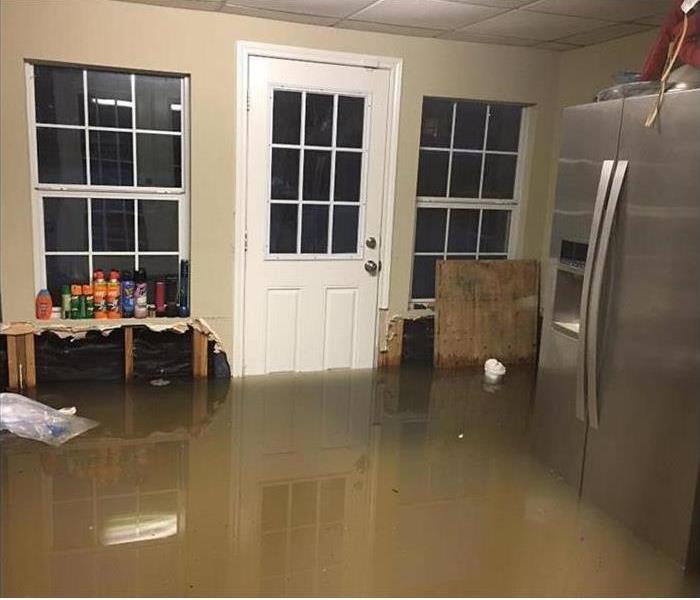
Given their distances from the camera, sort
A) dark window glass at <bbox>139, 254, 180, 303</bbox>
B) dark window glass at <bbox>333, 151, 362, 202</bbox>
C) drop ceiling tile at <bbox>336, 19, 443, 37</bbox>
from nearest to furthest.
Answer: drop ceiling tile at <bbox>336, 19, 443, 37</bbox>
dark window glass at <bbox>139, 254, 180, 303</bbox>
dark window glass at <bbox>333, 151, 362, 202</bbox>

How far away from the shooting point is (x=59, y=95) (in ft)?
13.0

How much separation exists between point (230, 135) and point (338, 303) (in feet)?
4.32

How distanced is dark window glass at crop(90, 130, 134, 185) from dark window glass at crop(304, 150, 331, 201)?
3.57 ft

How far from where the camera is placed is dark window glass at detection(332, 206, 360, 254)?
4555mm

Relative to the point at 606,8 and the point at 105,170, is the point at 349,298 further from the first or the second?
the point at 606,8

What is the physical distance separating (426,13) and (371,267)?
1.65m

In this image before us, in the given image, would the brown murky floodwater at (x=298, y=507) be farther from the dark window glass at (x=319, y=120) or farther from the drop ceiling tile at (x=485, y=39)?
the drop ceiling tile at (x=485, y=39)

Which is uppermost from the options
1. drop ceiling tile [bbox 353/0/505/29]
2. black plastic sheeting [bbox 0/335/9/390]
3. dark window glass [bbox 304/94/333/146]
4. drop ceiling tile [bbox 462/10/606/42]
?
drop ceiling tile [bbox 462/10/606/42]

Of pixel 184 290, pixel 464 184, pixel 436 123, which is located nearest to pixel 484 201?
pixel 464 184

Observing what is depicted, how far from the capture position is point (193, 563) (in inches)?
96.0

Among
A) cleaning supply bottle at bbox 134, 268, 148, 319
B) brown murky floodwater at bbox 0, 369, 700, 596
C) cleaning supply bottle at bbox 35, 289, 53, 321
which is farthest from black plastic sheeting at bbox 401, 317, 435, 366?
cleaning supply bottle at bbox 35, 289, 53, 321

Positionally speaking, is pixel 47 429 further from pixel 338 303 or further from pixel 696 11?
pixel 696 11

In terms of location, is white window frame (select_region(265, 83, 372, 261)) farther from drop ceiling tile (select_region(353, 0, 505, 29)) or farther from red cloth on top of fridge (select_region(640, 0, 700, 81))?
red cloth on top of fridge (select_region(640, 0, 700, 81))

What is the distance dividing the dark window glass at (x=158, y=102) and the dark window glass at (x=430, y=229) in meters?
1.79
